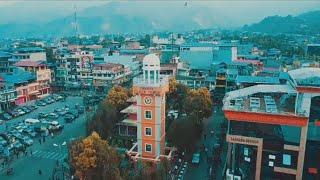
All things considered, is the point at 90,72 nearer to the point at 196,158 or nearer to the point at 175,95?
the point at 175,95

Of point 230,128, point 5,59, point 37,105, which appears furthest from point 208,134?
point 5,59

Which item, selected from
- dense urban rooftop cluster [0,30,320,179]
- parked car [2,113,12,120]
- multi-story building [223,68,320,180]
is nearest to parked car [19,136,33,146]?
dense urban rooftop cluster [0,30,320,179]

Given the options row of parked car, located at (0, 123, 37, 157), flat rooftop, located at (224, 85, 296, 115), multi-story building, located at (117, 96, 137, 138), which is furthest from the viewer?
multi-story building, located at (117, 96, 137, 138)

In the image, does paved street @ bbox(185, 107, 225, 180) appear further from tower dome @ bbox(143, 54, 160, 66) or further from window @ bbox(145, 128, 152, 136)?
tower dome @ bbox(143, 54, 160, 66)

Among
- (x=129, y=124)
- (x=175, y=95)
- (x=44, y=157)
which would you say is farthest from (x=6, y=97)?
(x=175, y=95)

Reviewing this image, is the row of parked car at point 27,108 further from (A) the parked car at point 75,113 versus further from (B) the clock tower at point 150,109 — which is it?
(B) the clock tower at point 150,109
